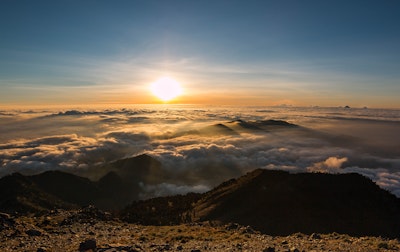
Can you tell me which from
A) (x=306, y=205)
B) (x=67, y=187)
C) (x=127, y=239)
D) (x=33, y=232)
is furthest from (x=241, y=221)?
(x=67, y=187)

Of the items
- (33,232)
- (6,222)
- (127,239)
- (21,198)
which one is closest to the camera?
(33,232)

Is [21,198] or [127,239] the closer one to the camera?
[127,239]

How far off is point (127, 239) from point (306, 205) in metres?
31.7

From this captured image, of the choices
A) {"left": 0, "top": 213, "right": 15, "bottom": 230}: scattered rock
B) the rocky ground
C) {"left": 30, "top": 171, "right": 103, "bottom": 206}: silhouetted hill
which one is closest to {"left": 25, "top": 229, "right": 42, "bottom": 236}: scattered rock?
the rocky ground

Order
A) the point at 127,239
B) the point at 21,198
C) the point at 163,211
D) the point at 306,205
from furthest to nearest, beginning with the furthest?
1. the point at 21,198
2. the point at 163,211
3. the point at 306,205
4. the point at 127,239

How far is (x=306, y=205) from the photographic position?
165 ft

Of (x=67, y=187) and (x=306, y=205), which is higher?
(x=306, y=205)

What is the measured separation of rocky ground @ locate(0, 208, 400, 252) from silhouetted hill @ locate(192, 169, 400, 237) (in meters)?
8.63

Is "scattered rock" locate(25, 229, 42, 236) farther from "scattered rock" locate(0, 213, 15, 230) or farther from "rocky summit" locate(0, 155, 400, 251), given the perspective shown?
"scattered rock" locate(0, 213, 15, 230)

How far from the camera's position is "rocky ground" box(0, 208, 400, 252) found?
22.9 meters

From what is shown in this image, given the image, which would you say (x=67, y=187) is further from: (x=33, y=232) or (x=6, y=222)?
(x=33, y=232)

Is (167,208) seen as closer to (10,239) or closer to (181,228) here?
(181,228)

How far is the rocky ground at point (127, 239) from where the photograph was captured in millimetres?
22938

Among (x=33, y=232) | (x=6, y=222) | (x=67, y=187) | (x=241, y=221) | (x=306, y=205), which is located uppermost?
(x=6, y=222)
